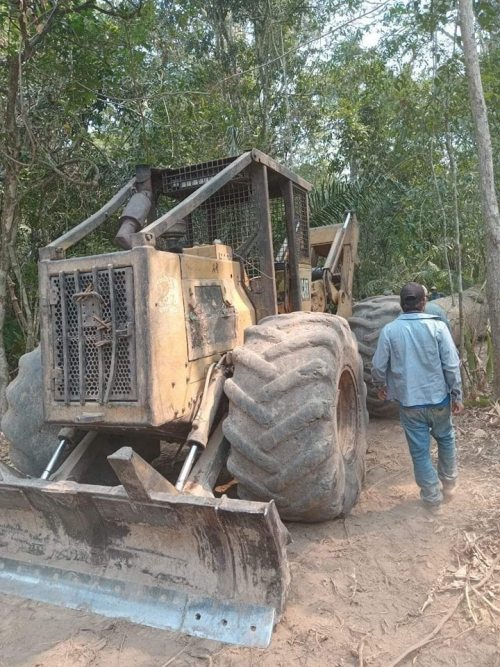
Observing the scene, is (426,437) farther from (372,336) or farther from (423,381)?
(372,336)

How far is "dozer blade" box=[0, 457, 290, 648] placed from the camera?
2746 millimetres

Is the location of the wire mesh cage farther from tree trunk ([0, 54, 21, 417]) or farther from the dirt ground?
tree trunk ([0, 54, 21, 417])

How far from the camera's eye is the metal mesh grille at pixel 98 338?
125 inches

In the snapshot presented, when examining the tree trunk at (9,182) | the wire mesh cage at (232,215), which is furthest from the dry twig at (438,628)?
the tree trunk at (9,182)

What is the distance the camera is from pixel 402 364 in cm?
398

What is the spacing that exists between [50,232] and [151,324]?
815 centimetres

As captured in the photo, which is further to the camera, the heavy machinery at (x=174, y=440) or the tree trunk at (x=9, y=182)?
the tree trunk at (x=9, y=182)

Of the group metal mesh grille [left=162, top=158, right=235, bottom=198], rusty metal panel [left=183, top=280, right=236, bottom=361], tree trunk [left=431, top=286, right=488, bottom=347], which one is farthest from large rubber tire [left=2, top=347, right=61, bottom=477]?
tree trunk [left=431, top=286, right=488, bottom=347]

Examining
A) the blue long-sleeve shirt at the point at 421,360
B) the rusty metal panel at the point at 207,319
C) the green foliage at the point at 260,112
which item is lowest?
the blue long-sleeve shirt at the point at 421,360

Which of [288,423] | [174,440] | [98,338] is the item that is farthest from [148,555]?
[98,338]

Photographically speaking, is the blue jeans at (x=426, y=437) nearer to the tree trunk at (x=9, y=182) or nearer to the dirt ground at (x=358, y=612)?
the dirt ground at (x=358, y=612)

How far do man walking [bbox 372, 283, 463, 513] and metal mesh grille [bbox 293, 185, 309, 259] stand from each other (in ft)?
4.63

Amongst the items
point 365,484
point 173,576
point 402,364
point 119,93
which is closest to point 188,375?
point 173,576

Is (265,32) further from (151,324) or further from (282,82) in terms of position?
(151,324)
